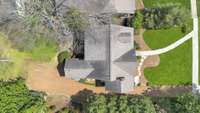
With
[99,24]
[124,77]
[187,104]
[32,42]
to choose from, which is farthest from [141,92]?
[32,42]

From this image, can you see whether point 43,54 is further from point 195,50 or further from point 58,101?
point 195,50

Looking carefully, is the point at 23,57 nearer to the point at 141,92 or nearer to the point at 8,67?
the point at 8,67

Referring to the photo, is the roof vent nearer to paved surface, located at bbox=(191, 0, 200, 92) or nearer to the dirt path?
the dirt path

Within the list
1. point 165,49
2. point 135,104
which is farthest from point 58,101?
point 165,49

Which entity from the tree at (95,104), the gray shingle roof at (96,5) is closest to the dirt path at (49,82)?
the tree at (95,104)

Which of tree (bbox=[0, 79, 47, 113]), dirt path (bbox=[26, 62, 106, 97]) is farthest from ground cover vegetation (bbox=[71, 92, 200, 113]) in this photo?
tree (bbox=[0, 79, 47, 113])

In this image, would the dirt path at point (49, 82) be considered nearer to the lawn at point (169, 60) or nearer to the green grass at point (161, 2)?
the lawn at point (169, 60)
